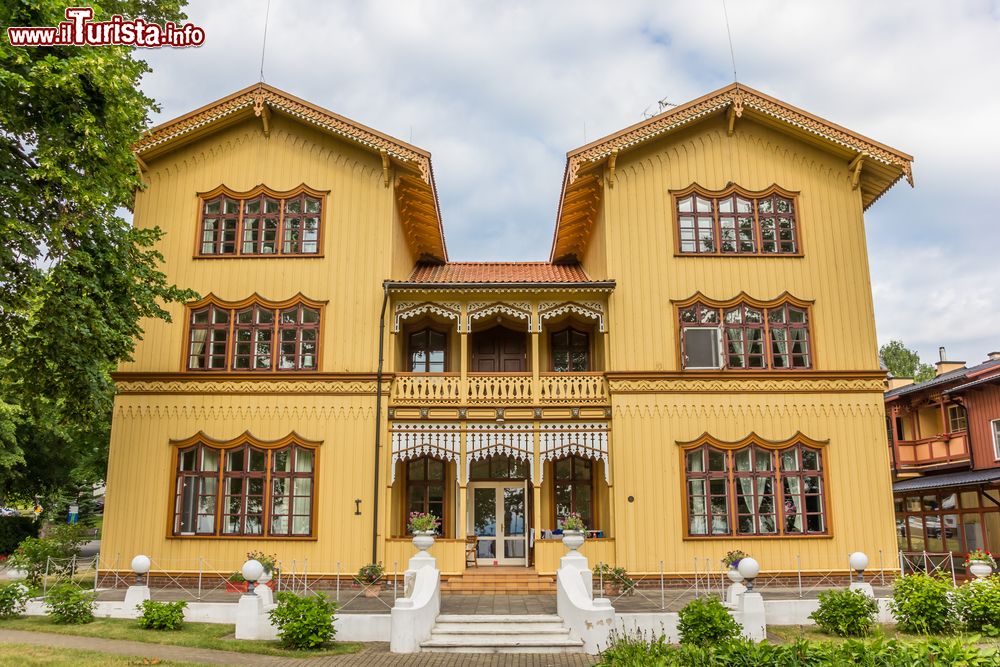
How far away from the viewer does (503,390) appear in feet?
62.8

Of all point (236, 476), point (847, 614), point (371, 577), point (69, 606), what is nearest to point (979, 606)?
point (847, 614)

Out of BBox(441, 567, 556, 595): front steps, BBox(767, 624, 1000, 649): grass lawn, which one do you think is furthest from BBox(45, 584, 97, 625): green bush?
BBox(767, 624, 1000, 649): grass lawn

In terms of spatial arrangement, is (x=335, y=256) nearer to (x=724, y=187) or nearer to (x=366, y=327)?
(x=366, y=327)

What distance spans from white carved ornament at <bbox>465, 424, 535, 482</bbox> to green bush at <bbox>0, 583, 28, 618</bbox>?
9452 mm

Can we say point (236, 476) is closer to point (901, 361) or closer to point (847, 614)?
point (847, 614)

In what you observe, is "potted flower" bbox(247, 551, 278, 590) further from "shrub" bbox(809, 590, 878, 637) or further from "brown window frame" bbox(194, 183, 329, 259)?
"shrub" bbox(809, 590, 878, 637)

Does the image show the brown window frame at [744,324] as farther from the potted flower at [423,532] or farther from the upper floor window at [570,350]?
the potted flower at [423,532]

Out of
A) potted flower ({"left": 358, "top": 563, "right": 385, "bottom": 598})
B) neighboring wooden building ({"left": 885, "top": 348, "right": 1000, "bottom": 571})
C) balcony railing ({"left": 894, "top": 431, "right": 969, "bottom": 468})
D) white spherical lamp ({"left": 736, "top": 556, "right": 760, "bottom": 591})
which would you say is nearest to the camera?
white spherical lamp ({"left": 736, "top": 556, "right": 760, "bottom": 591})

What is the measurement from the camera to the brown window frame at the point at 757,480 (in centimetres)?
1792

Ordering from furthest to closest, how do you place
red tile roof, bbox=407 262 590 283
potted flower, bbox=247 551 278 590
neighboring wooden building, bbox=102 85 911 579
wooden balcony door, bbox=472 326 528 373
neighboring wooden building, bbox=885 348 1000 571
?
wooden balcony door, bbox=472 326 528 373 → red tile roof, bbox=407 262 590 283 → neighboring wooden building, bbox=885 348 1000 571 → neighboring wooden building, bbox=102 85 911 579 → potted flower, bbox=247 551 278 590

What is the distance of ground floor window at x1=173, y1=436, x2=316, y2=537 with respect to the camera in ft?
59.6

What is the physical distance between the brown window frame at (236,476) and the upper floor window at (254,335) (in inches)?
70.9

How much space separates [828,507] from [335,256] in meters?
13.4

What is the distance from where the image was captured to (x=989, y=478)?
63.7 ft
